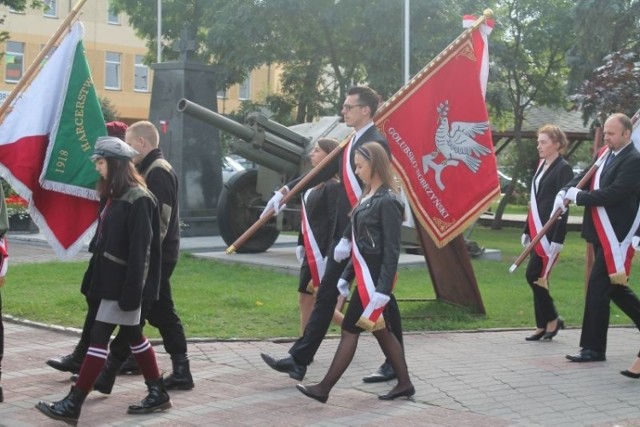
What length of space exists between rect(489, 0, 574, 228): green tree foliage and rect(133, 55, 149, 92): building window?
1115 inches

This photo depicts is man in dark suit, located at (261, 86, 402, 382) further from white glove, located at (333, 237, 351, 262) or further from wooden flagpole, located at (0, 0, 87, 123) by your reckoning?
wooden flagpole, located at (0, 0, 87, 123)

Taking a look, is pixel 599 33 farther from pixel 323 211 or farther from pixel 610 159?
pixel 323 211

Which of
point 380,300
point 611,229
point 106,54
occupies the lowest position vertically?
point 380,300

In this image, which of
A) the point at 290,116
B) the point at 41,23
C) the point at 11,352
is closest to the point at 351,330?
the point at 11,352

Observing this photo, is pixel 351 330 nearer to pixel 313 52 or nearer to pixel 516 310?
pixel 516 310

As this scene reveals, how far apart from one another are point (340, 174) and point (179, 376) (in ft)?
6.18

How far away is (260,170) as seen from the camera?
55.0ft

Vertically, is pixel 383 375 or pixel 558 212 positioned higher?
pixel 558 212

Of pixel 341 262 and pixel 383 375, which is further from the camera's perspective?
pixel 383 375

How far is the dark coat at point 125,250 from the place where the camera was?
257 inches

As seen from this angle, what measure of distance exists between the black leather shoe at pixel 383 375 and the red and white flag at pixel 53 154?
7.38ft

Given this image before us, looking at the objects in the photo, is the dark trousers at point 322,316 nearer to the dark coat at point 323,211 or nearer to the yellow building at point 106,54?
the dark coat at point 323,211

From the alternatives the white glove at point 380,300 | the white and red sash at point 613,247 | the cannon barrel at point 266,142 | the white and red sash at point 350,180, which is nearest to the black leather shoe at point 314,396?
the white glove at point 380,300

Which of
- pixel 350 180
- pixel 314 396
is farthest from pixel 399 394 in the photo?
pixel 350 180
